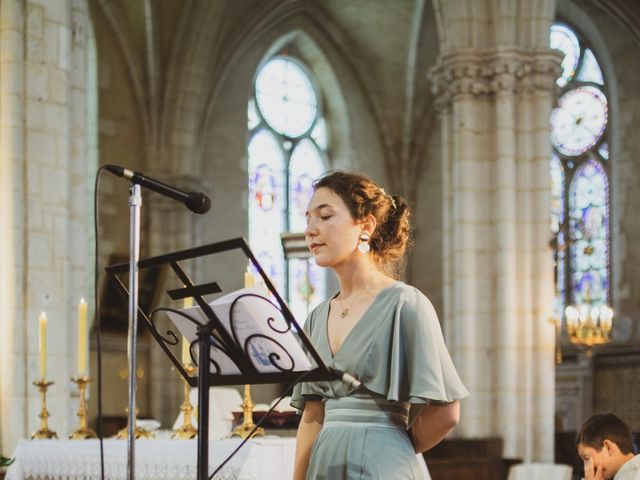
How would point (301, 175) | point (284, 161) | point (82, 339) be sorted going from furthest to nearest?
point (301, 175) < point (284, 161) < point (82, 339)

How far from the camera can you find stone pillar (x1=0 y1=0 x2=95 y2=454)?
7.88 m

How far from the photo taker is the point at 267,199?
66.6 feet

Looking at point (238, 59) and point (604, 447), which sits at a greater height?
point (238, 59)

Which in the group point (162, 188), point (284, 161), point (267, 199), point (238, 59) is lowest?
point (162, 188)

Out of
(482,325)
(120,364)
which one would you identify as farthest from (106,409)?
(482,325)

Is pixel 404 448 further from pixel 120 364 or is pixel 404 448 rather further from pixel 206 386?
pixel 120 364

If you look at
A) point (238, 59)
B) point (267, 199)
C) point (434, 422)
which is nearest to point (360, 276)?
point (434, 422)

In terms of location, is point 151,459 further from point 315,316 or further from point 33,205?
point 33,205

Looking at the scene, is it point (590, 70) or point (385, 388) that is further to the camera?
point (590, 70)

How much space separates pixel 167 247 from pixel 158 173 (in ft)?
3.68

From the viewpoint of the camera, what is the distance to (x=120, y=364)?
17188mm

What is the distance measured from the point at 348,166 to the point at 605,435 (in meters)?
14.5

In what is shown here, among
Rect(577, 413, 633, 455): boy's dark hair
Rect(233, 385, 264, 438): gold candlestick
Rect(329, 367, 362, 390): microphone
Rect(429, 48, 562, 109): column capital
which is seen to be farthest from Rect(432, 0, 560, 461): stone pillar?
Rect(329, 367, 362, 390): microphone

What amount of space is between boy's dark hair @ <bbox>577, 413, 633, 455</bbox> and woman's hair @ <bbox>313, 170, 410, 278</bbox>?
1403 millimetres
